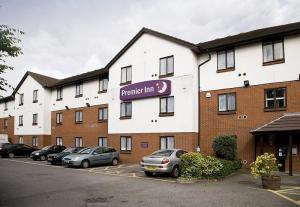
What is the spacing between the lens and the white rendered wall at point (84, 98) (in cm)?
3278

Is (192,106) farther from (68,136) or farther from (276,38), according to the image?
(68,136)

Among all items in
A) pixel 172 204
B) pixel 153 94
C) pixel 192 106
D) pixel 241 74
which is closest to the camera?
pixel 172 204

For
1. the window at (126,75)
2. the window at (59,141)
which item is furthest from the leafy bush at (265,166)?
the window at (59,141)

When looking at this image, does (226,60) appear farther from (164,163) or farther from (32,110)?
(32,110)

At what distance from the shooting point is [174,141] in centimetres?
2434

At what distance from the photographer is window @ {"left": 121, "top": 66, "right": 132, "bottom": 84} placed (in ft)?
93.0

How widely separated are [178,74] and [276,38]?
23.0 ft

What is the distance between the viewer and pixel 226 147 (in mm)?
20125

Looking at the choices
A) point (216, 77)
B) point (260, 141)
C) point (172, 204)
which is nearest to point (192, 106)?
point (216, 77)

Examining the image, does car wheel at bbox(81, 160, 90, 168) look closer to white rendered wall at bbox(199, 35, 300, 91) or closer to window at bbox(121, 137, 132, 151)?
window at bbox(121, 137, 132, 151)

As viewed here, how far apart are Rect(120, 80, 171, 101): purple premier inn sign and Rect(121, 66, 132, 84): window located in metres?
0.70

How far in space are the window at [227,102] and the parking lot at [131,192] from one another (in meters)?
5.55

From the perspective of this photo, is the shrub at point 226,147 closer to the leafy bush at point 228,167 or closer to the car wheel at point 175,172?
the leafy bush at point 228,167

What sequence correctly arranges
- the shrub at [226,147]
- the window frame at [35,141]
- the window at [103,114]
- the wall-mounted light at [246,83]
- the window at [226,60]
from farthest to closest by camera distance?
the window frame at [35,141]
the window at [103,114]
the window at [226,60]
the wall-mounted light at [246,83]
the shrub at [226,147]
